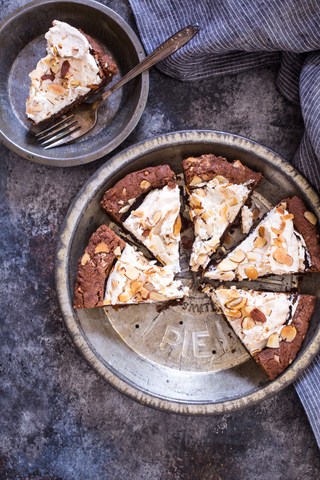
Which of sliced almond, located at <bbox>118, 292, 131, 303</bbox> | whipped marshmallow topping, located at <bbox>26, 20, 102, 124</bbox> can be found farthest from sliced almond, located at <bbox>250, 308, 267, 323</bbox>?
whipped marshmallow topping, located at <bbox>26, 20, 102, 124</bbox>

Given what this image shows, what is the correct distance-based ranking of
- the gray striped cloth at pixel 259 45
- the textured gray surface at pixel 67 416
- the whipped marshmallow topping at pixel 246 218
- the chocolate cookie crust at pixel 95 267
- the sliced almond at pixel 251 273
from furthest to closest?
the textured gray surface at pixel 67 416
the whipped marshmallow topping at pixel 246 218
the sliced almond at pixel 251 273
the chocolate cookie crust at pixel 95 267
the gray striped cloth at pixel 259 45

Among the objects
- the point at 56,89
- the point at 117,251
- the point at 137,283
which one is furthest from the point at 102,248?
the point at 56,89

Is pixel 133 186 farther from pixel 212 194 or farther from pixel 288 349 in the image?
pixel 288 349

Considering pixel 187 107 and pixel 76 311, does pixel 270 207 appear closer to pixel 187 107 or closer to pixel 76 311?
pixel 187 107

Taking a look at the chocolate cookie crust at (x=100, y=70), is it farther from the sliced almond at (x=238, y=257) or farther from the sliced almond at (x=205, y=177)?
the sliced almond at (x=238, y=257)

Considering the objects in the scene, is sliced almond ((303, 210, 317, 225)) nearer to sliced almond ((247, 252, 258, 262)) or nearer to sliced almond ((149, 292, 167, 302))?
sliced almond ((247, 252, 258, 262))

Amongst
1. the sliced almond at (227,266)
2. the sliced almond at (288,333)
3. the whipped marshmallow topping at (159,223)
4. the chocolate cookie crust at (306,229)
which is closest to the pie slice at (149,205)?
the whipped marshmallow topping at (159,223)

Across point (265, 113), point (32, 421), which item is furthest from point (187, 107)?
point (32, 421)
